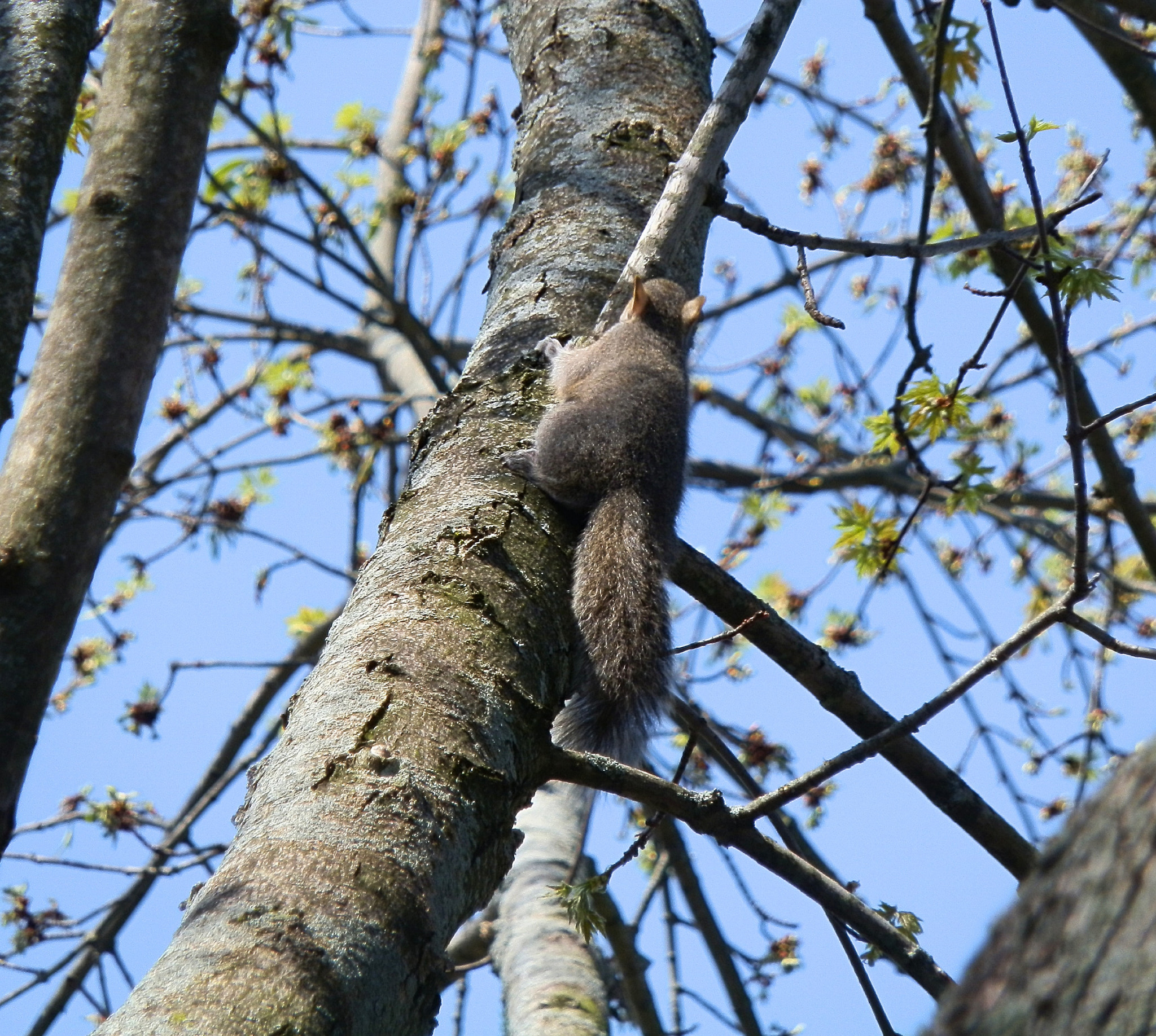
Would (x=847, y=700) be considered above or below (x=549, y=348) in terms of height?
below

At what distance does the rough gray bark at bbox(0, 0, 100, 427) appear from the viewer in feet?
5.94

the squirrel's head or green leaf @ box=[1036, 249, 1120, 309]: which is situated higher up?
the squirrel's head

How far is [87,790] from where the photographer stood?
13.7 ft

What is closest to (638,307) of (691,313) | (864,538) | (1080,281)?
(691,313)

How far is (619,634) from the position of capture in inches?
92.1

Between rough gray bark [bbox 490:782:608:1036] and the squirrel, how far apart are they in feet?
1.84

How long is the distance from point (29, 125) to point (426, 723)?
1249mm

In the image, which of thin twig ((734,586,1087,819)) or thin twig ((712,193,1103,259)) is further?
thin twig ((712,193,1103,259))

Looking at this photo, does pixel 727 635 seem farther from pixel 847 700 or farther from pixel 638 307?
pixel 638 307

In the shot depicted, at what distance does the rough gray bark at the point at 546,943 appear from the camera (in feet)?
10.1

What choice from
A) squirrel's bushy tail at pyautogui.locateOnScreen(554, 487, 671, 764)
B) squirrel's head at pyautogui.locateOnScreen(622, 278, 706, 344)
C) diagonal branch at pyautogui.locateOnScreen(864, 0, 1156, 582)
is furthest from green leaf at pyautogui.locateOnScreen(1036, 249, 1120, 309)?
squirrel's head at pyautogui.locateOnScreen(622, 278, 706, 344)

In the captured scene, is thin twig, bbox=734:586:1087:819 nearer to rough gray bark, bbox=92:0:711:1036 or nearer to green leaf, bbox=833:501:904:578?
rough gray bark, bbox=92:0:711:1036

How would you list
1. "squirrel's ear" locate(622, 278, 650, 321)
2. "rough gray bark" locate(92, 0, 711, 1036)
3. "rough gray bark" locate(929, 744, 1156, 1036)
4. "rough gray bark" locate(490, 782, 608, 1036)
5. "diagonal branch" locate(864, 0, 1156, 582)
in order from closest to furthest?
1. "rough gray bark" locate(929, 744, 1156, 1036)
2. "rough gray bark" locate(92, 0, 711, 1036)
3. "diagonal branch" locate(864, 0, 1156, 582)
4. "rough gray bark" locate(490, 782, 608, 1036)
5. "squirrel's ear" locate(622, 278, 650, 321)

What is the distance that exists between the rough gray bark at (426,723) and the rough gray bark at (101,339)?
39 cm
